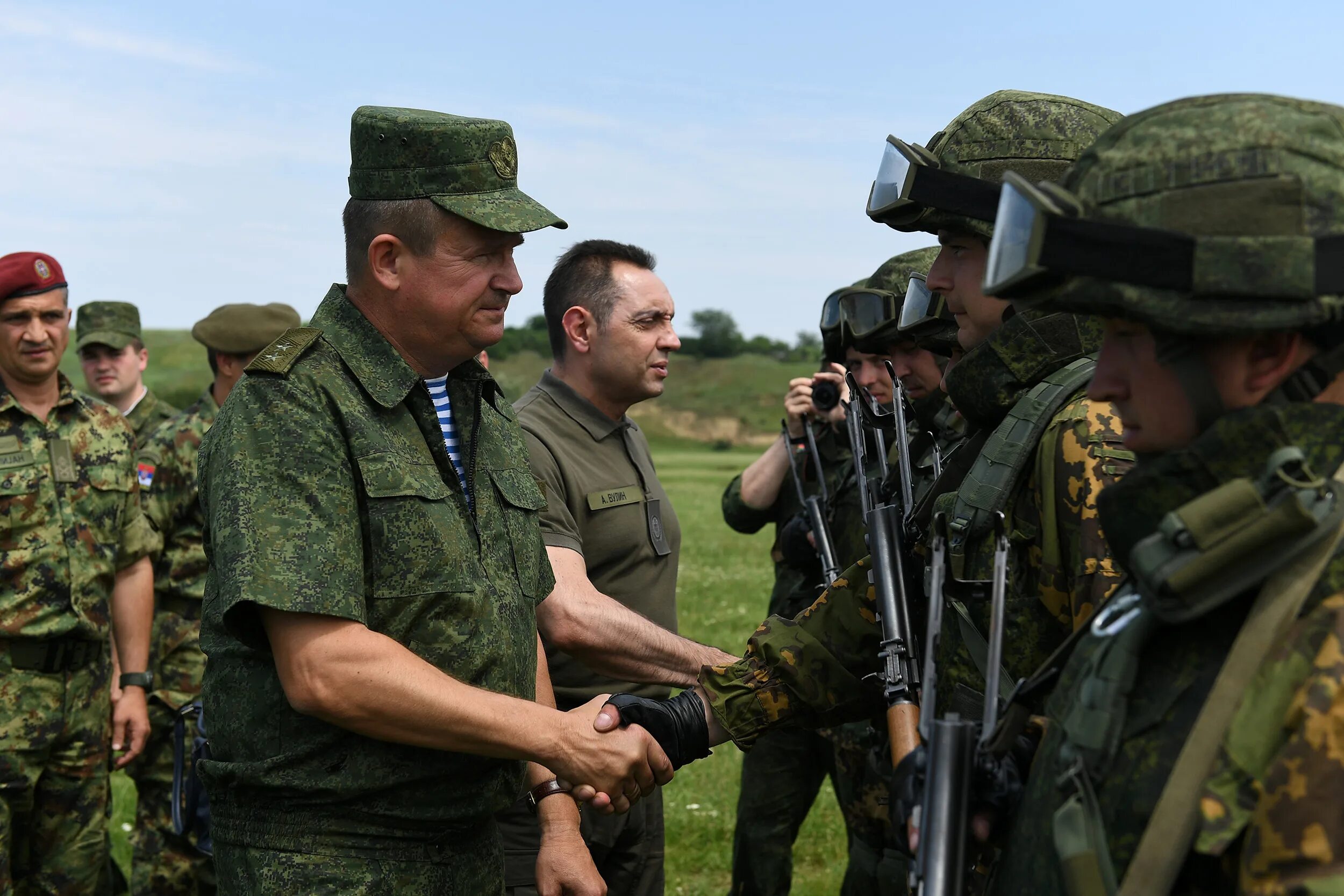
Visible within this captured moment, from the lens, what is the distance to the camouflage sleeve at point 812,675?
135 inches

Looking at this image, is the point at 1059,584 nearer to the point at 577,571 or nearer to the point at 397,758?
the point at 397,758

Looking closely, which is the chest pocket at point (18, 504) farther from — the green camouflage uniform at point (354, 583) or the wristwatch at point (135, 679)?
the green camouflage uniform at point (354, 583)

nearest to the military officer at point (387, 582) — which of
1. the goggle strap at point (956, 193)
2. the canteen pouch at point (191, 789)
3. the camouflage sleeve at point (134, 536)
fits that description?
the canteen pouch at point (191, 789)

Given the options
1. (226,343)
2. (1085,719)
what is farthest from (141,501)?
(1085,719)

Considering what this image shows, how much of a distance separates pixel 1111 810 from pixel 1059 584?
82 cm

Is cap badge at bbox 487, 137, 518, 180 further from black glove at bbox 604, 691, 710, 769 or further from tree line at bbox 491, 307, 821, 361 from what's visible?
tree line at bbox 491, 307, 821, 361

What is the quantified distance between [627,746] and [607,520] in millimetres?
1585

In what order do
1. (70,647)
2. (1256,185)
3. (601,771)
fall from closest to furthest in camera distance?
(1256,185), (601,771), (70,647)

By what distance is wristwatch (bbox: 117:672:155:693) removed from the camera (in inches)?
247

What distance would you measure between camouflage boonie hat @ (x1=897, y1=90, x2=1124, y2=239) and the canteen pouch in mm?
2376

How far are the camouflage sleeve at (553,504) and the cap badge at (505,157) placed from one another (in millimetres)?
1274

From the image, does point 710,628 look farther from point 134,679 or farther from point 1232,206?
point 1232,206

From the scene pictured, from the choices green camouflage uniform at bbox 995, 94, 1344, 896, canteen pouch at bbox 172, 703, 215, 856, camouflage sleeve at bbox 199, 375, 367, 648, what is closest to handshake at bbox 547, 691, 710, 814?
camouflage sleeve at bbox 199, 375, 367, 648

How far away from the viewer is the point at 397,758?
3037 mm
